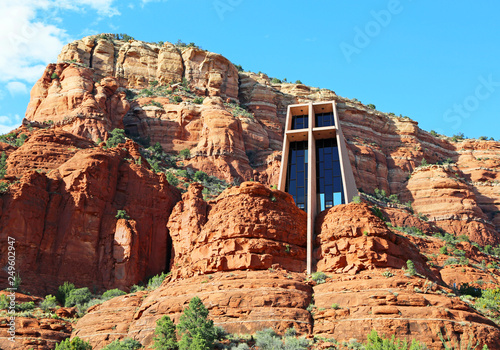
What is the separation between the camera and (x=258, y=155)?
272 feet

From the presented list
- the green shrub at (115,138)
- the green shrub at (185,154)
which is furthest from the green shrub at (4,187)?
the green shrub at (185,154)

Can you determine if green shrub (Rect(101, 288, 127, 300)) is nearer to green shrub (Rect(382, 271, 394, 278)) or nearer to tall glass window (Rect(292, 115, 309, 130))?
tall glass window (Rect(292, 115, 309, 130))

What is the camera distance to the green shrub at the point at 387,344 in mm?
25875

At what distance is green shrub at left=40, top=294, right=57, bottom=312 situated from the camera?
134 ft

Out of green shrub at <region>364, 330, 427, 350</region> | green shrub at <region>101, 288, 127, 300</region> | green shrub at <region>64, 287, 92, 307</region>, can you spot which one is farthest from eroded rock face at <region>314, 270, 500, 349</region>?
green shrub at <region>64, 287, 92, 307</region>

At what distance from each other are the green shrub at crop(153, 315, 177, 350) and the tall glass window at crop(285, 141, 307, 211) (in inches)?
764

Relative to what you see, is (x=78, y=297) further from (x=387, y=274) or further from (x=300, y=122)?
(x=300, y=122)

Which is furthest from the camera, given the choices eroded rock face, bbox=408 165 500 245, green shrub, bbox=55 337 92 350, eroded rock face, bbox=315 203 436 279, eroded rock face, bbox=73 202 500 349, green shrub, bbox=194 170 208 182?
eroded rock face, bbox=408 165 500 245

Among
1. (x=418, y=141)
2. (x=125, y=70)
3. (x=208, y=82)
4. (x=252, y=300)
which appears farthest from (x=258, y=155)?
(x=252, y=300)

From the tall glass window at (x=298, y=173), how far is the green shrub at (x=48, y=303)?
62.1 feet

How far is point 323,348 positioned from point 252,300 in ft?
15.8

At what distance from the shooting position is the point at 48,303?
41281mm

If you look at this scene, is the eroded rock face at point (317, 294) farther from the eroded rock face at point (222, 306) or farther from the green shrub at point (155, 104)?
the green shrub at point (155, 104)

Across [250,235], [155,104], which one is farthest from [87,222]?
[155,104]
